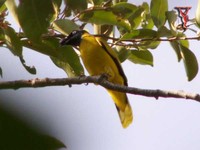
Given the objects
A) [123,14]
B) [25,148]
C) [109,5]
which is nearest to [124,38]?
[123,14]

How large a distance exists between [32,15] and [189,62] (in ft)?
3.99

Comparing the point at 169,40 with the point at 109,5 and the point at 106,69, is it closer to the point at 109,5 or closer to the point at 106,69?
the point at 109,5

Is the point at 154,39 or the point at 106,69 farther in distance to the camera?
the point at 106,69

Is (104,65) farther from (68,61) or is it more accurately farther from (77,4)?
(77,4)

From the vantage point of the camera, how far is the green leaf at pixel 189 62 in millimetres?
2420

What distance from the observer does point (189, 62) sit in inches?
96.2

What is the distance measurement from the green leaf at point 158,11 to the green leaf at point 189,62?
253 millimetres

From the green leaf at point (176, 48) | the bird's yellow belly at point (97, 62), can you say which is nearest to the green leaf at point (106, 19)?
the green leaf at point (176, 48)

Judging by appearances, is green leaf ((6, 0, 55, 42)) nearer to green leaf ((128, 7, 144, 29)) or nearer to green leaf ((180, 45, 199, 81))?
green leaf ((128, 7, 144, 29))

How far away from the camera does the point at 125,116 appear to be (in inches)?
140

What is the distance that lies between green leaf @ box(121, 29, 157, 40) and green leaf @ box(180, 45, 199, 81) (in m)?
0.26

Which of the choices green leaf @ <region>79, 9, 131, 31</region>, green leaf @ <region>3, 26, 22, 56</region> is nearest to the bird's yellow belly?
green leaf @ <region>79, 9, 131, 31</region>

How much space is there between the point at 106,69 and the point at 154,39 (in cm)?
118

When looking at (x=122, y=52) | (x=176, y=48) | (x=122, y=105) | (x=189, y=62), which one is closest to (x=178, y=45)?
(x=176, y=48)
